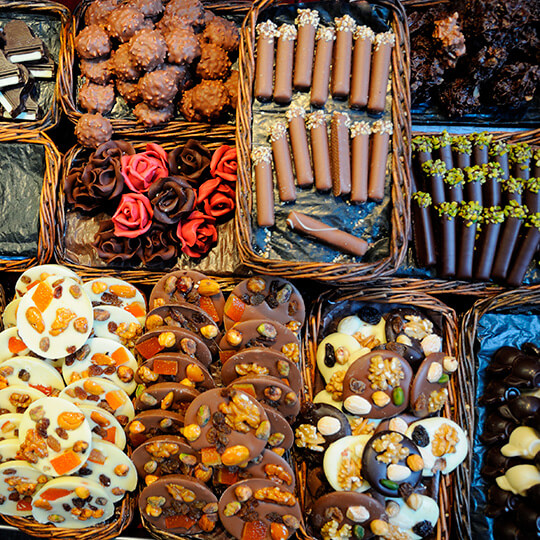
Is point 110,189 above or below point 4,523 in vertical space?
above

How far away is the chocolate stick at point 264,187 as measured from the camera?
2256 millimetres

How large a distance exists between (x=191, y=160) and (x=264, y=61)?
64cm

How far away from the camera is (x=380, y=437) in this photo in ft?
6.76

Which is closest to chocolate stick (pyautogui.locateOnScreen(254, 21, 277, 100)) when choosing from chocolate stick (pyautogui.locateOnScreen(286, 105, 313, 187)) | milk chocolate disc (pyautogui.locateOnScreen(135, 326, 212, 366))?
chocolate stick (pyautogui.locateOnScreen(286, 105, 313, 187))

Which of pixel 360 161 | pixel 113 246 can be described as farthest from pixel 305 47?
pixel 113 246

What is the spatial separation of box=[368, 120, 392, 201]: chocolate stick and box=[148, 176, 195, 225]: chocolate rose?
2.99 feet

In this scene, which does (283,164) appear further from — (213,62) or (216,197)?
(213,62)

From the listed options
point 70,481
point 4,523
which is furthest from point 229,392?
point 4,523

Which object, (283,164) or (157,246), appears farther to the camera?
(157,246)

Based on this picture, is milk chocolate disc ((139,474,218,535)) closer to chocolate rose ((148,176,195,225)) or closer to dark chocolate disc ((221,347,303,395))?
dark chocolate disc ((221,347,303,395))

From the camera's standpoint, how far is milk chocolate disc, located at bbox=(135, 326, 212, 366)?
212 cm

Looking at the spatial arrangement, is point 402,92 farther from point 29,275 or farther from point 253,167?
point 29,275

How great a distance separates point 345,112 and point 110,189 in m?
1.27

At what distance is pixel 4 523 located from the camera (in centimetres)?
235
